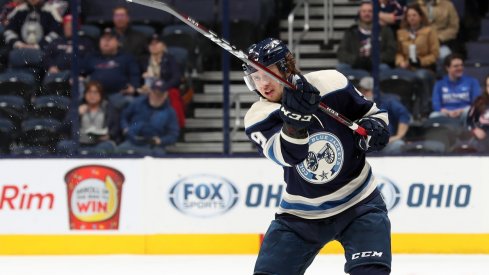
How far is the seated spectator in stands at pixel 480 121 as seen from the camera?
7.81 metres

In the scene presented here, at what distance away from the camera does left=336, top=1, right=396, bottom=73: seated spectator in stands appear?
8.27 meters

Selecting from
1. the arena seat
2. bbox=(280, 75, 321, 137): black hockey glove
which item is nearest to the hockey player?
bbox=(280, 75, 321, 137): black hockey glove

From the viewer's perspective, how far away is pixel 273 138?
412 cm

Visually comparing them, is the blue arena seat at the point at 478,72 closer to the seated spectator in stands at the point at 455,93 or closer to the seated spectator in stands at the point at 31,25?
the seated spectator in stands at the point at 455,93

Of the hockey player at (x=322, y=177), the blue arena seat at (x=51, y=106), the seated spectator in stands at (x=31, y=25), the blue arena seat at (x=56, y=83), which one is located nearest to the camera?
the hockey player at (x=322, y=177)

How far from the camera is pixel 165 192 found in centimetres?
749

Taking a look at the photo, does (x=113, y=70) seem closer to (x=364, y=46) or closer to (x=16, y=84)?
(x=16, y=84)

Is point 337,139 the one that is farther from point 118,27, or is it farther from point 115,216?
point 118,27

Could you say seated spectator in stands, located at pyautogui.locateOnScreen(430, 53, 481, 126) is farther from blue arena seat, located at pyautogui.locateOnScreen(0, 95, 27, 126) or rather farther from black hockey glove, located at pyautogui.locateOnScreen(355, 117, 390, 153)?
black hockey glove, located at pyautogui.locateOnScreen(355, 117, 390, 153)

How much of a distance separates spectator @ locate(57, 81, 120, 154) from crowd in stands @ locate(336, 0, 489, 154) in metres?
1.77

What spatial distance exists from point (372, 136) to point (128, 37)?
463cm

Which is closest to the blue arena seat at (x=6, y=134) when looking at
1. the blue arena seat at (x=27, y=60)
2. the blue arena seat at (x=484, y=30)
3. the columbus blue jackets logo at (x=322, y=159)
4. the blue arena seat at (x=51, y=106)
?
the blue arena seat at (x=51, y=106)

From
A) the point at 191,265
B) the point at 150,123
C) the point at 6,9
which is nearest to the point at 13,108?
the point at 6,9

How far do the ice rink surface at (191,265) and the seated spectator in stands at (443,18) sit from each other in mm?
1960
